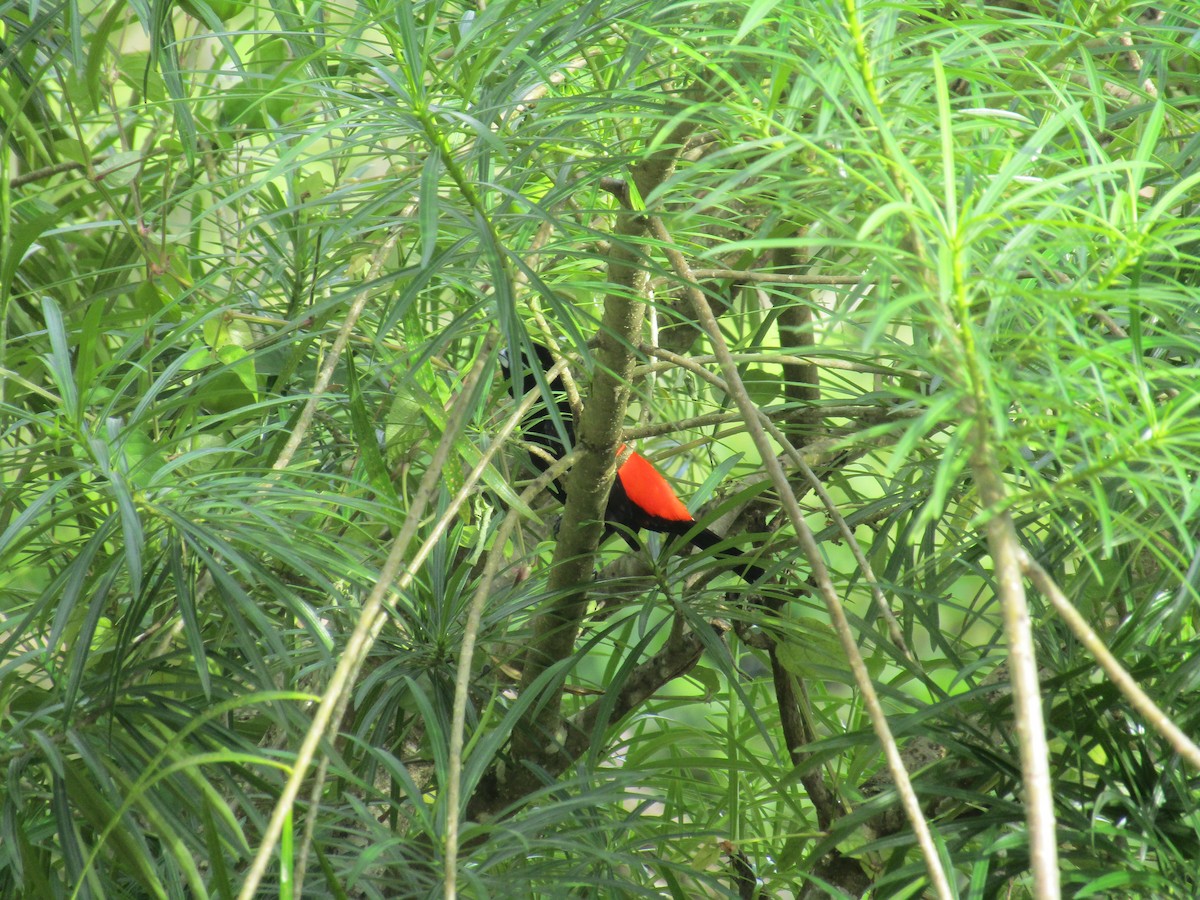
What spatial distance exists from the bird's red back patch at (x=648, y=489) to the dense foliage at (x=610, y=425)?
7cm

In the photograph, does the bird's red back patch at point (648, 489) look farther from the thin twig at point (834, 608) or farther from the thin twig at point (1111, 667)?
the thin twig at point (1111, 667)

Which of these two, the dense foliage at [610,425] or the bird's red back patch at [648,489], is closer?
the dense foliage at [610,425]

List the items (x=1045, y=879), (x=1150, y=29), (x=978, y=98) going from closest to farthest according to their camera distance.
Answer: (x=1045, y=879)
(x=978, y=98)
(x=1150, y=29)

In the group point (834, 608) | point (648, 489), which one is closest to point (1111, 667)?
point (834, 608)

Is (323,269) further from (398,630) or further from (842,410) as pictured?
(842,410)

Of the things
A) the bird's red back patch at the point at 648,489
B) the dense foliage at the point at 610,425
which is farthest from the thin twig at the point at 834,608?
the bird's red back patch at the point at 648,489

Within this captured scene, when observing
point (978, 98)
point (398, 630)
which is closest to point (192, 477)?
point (398, 630)

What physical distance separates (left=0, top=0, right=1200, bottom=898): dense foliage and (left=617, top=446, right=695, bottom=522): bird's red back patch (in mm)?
68

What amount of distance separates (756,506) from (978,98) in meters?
0.56

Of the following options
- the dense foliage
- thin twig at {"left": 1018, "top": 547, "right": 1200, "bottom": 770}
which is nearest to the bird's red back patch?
the dense foliage

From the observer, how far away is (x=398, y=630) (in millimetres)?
832

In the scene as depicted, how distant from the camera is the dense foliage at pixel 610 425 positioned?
349 millimetres

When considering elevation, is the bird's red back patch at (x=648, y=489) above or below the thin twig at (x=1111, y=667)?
below

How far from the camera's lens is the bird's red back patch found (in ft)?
3.46
